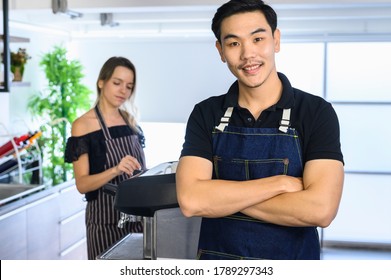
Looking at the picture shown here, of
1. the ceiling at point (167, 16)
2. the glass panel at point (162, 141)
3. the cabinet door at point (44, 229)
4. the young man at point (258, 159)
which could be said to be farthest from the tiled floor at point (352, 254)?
the young man at point (258, 159)

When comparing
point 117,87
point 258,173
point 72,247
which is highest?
point 117,87

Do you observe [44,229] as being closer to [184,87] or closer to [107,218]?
[107,218]

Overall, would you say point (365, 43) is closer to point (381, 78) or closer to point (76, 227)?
point (381, 78)

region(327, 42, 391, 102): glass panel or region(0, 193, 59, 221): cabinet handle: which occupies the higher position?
region(327, 42, 391, 102): glass panel

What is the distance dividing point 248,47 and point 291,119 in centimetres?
21

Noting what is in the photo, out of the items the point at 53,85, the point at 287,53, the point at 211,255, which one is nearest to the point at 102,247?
the point at 211,255

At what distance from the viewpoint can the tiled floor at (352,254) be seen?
4.41 meters

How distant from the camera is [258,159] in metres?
1.32

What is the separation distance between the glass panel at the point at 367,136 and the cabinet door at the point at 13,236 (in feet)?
9.26

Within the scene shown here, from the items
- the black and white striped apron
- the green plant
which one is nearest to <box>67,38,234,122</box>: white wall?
the green plant

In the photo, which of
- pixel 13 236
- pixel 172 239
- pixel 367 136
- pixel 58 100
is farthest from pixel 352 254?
pixel 172 239

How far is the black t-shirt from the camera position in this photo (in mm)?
1282

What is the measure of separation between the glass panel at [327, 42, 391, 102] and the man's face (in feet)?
11.6

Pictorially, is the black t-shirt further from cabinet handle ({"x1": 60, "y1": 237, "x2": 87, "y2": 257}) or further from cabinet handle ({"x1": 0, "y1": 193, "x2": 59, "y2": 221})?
cabinet handle ({"x1": 60, "y1": 237, "x2": 87, "y2": 257})
